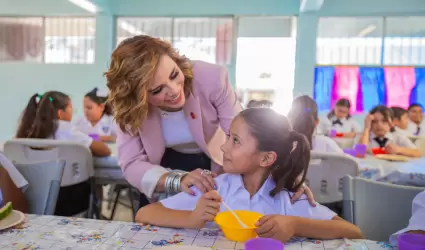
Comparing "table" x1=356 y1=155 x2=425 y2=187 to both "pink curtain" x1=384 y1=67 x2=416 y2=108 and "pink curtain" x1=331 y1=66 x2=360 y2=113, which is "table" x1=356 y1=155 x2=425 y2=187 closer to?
"pink curtain" x1=331 y1=66 x2=360 y2=113

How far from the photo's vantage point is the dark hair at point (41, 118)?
2775 mm

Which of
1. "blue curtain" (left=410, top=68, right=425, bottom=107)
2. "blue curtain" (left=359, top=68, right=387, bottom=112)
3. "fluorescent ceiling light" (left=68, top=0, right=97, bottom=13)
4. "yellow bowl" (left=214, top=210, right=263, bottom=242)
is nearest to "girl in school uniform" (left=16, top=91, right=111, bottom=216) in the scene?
"yellow bowl" (left=214, top=210, right=263, bottom=242)

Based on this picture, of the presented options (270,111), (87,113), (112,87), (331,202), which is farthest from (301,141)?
(87,113)

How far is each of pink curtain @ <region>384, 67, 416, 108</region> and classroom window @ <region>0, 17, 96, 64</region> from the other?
5.57 meters

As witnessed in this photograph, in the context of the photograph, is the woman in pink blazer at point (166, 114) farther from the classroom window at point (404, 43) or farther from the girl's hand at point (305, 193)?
the classroom window at point (404, 43)

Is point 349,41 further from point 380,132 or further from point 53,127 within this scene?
point 53,127

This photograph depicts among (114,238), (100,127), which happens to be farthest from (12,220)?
(100,127)

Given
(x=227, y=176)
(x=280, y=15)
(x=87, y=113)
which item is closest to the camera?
(x=227, y=176)

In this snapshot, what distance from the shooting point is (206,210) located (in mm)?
1151

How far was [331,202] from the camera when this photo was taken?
2221 mm

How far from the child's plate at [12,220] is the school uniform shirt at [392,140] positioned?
3268 mm

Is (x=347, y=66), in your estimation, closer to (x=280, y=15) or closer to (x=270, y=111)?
(x=280, y=15)

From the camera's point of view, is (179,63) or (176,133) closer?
(179,63)

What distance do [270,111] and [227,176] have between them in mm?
276
